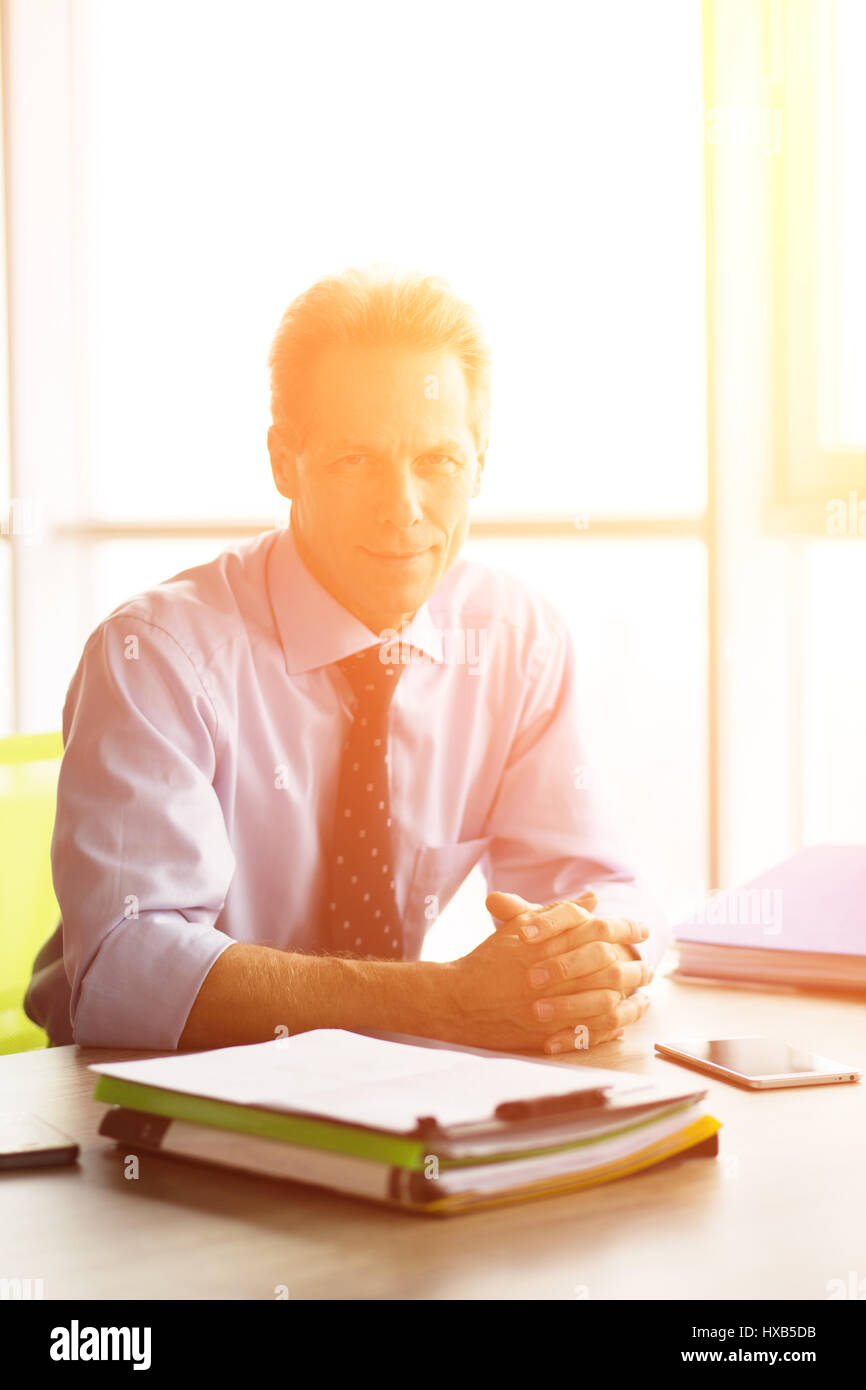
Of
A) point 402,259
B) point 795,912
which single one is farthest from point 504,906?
point 402,259

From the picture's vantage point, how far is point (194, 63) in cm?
384

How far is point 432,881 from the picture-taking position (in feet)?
6.10

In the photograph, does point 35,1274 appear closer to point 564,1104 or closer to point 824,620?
point 564,1104

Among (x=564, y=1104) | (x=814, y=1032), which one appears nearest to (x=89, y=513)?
(x=814, y=1032)

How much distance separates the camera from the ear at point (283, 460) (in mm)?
1868

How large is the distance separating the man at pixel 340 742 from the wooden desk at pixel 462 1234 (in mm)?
361

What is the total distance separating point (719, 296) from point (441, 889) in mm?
1640

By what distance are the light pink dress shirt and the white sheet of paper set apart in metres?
0.31

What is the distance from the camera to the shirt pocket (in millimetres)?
1837

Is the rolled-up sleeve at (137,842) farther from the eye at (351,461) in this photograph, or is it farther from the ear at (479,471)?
the ear at (479,471)

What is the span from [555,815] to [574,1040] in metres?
0.57

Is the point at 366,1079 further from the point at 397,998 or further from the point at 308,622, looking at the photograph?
the point at 308,622

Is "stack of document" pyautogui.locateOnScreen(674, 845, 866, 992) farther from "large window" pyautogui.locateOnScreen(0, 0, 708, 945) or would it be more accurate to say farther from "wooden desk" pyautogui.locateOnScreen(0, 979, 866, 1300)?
"large window" pyautogui.locateOnScreen(0, 0, 708, 945)
